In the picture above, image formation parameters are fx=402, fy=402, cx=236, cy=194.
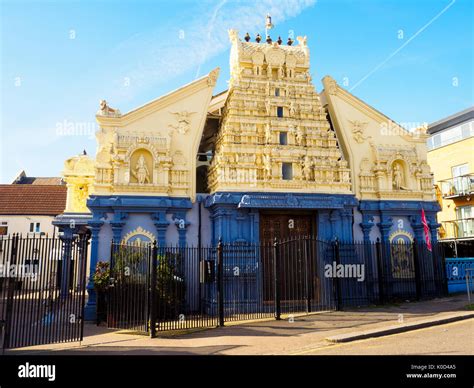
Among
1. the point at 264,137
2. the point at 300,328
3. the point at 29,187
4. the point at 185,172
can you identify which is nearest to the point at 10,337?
the point at 300,328

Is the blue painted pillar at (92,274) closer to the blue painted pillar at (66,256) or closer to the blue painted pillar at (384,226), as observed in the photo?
the blue painted pillar at (66,256)

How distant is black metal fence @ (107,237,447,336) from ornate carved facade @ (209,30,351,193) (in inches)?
123

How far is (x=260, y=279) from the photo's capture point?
16.7 metres

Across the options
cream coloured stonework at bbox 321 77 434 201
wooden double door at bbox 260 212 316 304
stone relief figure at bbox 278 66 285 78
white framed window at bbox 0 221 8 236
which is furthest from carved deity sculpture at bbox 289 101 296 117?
white framed window at bbox 0 221 8 236

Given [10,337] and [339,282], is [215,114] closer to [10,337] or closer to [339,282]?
[339,282]

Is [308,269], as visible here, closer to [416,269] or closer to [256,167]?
[416,269]

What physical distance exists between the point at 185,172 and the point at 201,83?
4.60 m

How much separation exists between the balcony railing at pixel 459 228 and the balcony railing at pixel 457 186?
6.20 feet

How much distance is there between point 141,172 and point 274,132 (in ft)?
21.4

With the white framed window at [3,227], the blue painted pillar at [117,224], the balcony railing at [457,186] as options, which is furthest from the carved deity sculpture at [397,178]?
Result: the white framed window at [3,227]

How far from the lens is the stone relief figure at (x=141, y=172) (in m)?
18.3

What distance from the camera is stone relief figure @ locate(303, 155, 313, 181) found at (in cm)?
1883

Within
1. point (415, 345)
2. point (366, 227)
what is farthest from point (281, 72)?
point (415, 345)

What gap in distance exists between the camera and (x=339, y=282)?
54.4 feet
